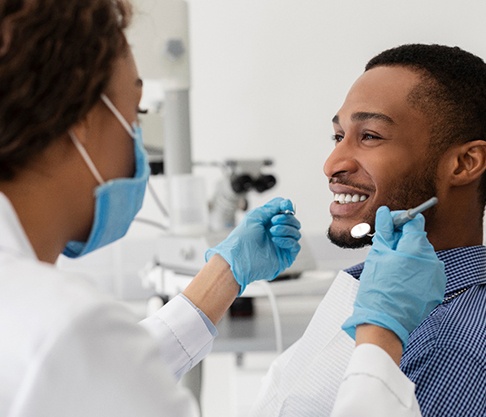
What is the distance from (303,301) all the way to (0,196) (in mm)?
1569

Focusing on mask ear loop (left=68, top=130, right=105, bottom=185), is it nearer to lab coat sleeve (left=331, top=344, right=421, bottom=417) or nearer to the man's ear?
lab coat sleeve (left=331, top=344, right=421, bottom=417)

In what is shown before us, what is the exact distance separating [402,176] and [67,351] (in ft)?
2.56

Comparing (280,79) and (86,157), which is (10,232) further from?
(280,79)

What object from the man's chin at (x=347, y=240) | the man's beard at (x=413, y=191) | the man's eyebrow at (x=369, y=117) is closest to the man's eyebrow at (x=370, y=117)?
the man's eyebrow at (x=369, y=117)

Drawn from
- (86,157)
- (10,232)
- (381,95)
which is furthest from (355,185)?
(10,232)

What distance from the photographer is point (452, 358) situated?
3.59 feet

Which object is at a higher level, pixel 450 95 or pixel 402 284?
pixel 450 95

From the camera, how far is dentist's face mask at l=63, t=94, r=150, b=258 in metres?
0.95

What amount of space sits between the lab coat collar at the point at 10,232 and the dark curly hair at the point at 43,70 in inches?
1.8

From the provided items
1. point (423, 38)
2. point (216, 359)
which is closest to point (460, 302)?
point (423, 38)

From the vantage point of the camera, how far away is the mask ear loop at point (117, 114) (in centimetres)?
92

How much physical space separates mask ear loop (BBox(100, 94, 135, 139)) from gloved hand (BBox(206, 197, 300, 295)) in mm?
477

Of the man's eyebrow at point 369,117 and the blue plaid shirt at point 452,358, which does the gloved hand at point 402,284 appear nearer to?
the blue plaid shirt at point 452,358

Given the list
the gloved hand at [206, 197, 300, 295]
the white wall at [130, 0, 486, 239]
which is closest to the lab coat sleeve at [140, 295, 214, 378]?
the gloved hand at [206, 197, 300, 295]
